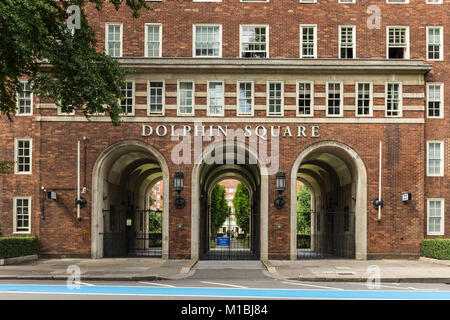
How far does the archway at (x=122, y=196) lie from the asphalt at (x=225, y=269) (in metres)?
2.11

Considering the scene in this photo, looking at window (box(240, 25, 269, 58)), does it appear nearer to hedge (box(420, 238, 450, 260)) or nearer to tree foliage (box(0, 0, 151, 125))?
tree foliage (box(0, 0, 151, 125))

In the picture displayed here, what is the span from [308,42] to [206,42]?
5.35 m

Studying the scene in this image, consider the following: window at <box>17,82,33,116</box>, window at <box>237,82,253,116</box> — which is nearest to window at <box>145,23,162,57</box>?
window at <box>237,82,253,116</box>

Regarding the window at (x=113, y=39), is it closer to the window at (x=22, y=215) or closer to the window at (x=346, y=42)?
the window at (x=22, y=215)

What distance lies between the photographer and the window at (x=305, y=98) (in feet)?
89.5

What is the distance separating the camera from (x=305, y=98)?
27.3m

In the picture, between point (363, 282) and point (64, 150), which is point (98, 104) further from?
point (363, 282)

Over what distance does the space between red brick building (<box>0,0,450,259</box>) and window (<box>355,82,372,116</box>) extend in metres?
0.06

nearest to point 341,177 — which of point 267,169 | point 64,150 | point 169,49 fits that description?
point 267,169

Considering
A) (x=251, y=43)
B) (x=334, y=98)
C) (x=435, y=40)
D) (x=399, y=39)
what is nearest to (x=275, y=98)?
(x=334, y=98)

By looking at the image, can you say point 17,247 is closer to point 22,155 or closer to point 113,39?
point 22,155

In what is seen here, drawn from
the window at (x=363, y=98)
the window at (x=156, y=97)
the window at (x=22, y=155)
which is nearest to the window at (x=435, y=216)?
the window at (x=363, y=98)

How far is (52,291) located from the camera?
583 inches

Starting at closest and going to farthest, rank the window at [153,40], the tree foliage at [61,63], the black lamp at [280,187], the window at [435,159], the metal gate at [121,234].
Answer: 1. the tree foliage at [61,63]
2. the black lamp at [280,187]
3. the window at [153,40]
4. the window at [435,159]
5. the metal gate at [121,234]
